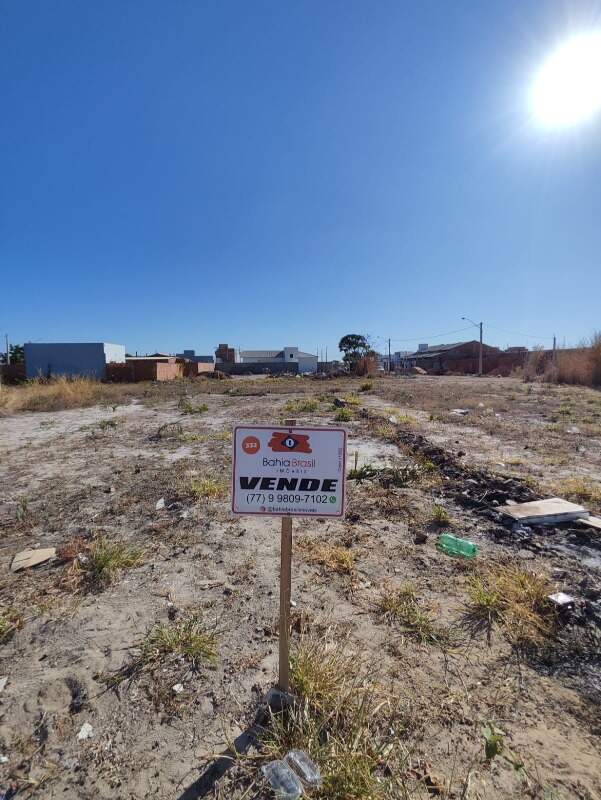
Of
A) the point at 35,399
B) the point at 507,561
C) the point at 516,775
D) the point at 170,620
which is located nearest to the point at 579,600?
the point at 507,561

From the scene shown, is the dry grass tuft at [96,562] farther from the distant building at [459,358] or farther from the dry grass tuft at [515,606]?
the distant building at [459,358]

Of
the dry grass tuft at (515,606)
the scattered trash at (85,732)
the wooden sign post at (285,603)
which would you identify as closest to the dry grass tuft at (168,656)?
the scattered trash at (85,732)

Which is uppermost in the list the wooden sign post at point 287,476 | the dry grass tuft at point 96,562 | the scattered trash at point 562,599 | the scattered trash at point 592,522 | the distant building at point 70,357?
the distant building at point 70,357

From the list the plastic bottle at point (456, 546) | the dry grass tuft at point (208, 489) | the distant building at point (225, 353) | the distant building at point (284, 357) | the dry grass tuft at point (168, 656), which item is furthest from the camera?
the distant building at point (284, 357)

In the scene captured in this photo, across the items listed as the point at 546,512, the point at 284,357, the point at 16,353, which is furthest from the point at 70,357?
the point at 284,357

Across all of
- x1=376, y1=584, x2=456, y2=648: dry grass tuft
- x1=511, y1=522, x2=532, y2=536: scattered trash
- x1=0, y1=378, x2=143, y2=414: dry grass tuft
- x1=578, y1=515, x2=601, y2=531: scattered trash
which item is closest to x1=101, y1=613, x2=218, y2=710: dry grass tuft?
x1=376, y1=584, x2=456, y2=648: dry grass tuft

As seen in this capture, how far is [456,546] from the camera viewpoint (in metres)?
2.93

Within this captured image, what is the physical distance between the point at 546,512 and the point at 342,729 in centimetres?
289

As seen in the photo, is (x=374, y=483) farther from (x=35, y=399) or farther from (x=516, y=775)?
(x=35, y=399)

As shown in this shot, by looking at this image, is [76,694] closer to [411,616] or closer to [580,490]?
[411,616]

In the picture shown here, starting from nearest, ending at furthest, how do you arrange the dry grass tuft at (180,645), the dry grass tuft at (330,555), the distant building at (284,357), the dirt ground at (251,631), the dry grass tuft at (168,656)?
the dirt ground at (251,631) < the dry grass tuft at (168,656) < the dry grass tuft at (180,645) < the dry grass tuft at (330,555) < the distant building at (284,357)

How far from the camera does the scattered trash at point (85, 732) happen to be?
1453mm

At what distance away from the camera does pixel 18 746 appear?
55.6 inches

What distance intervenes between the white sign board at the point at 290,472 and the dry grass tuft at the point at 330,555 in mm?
1316
